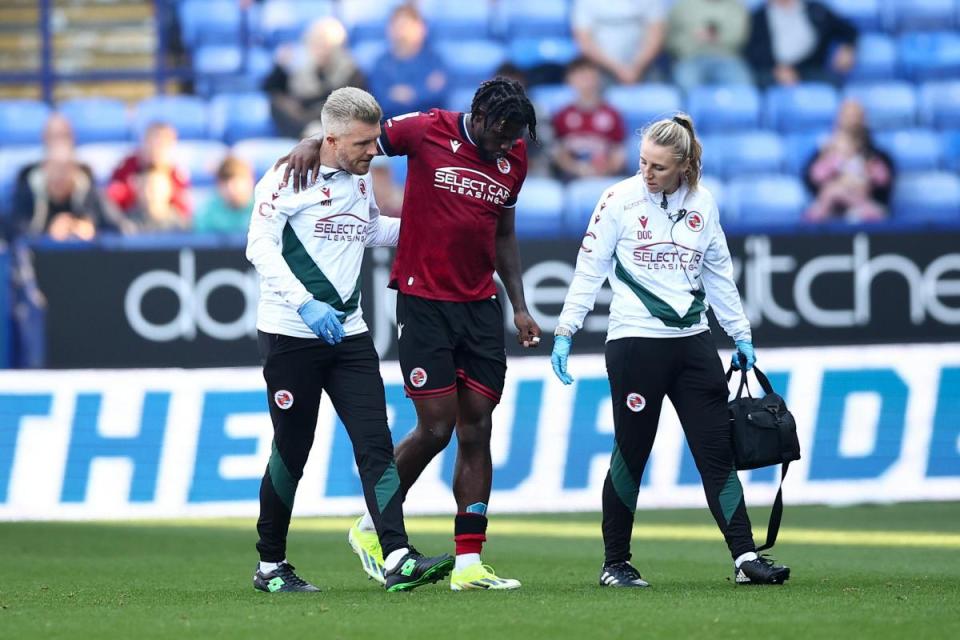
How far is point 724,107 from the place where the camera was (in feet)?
53.0

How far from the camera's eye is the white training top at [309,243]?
6535mm

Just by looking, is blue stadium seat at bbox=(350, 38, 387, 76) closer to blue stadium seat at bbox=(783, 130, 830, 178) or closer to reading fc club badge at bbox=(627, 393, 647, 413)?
blue stadium seat at bbox=(783, 130, 830, 178)

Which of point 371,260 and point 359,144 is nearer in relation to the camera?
point 359,144

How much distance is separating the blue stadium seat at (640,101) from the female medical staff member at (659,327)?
359 inches

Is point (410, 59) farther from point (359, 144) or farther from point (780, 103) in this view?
point (359, 144)

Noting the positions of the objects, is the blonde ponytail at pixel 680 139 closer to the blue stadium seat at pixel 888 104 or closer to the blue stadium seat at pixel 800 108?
the blue stadium seat at pixel 800 108

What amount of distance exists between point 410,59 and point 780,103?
3.86 meters

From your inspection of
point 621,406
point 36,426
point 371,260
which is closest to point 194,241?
point 371,260

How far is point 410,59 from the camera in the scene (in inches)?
607

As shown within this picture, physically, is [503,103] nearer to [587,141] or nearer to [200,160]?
[587,141]

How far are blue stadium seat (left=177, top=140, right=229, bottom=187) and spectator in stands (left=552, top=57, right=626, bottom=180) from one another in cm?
317

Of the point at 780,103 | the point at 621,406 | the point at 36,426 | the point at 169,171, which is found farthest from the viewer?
the point at 780,103

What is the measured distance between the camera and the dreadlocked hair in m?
6.62

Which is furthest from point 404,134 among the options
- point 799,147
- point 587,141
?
point 799,147
